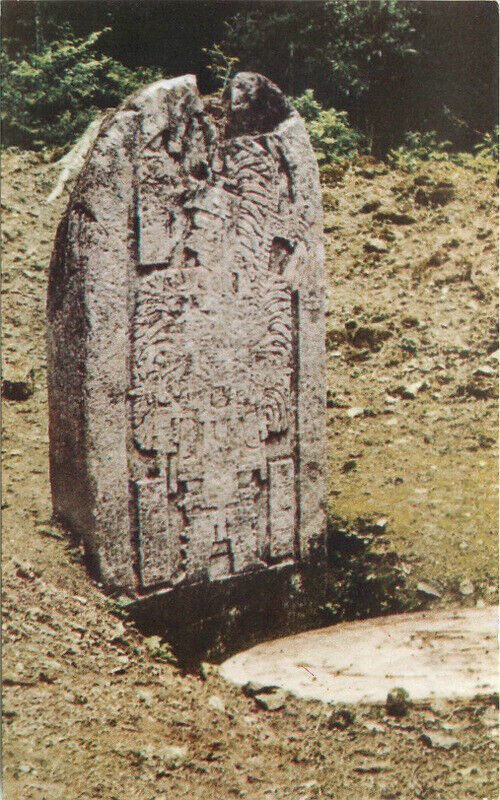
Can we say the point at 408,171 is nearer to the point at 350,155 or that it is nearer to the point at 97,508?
the point at 350,155

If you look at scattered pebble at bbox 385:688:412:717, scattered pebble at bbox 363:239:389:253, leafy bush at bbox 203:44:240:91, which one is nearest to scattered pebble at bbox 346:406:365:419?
scattered pebble at bbox 363:239:389:253

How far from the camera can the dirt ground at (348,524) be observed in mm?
2621

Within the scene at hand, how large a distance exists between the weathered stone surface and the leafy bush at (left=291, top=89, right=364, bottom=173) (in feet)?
8.18

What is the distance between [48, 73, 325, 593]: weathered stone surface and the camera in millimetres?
2951

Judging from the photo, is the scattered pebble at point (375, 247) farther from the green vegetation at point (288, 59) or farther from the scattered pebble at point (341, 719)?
the scattered pebble at point (341, 719)

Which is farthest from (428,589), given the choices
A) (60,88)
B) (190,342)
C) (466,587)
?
(60,88)

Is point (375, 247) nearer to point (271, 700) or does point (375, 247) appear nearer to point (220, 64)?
point (220, 64)

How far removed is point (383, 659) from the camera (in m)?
3.26

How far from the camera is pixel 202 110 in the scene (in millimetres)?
3129

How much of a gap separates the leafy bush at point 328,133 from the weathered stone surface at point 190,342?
98.2 inches

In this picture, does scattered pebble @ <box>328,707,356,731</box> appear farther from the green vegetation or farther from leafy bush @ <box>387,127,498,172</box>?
leafy bush @ <box>387,127,498,172</box>

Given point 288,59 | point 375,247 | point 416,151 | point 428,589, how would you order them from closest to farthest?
1. point 428,589
2. point 288,59
3. point 375,247
4. point 416,151

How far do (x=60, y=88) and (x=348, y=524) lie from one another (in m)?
2.93

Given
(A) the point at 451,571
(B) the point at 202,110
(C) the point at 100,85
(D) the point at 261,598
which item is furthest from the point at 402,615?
(C) the point at 100,85
